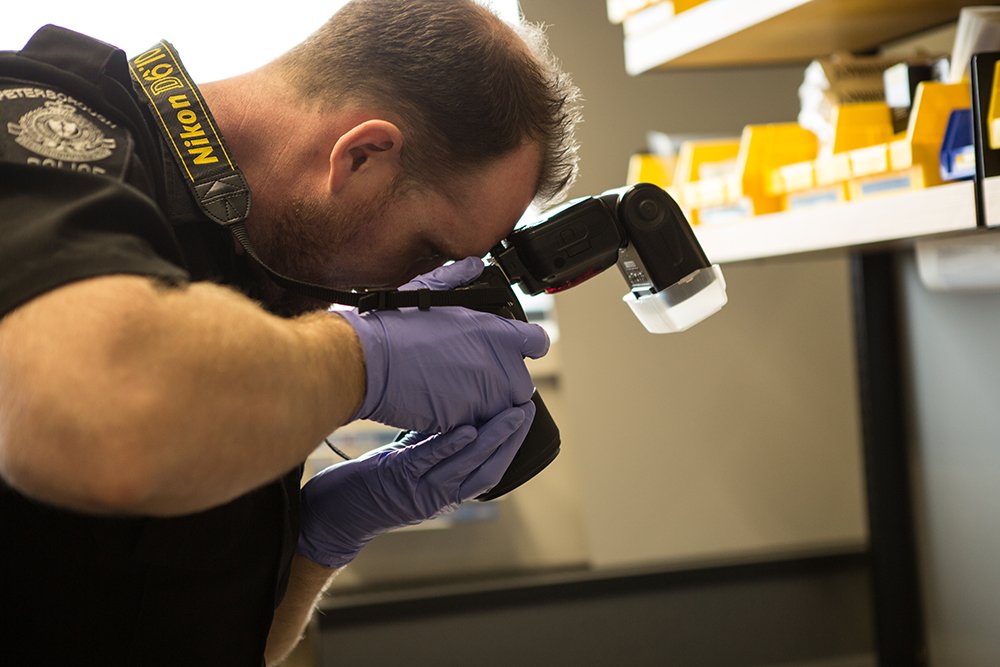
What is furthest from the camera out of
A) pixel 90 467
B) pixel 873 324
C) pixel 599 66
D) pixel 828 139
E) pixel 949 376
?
pixel 599 66

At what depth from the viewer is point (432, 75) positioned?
98 cm

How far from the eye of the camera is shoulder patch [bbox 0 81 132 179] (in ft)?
2.30

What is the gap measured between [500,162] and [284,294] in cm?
27

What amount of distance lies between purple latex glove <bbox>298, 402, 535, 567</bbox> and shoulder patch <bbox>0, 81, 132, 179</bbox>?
396mm

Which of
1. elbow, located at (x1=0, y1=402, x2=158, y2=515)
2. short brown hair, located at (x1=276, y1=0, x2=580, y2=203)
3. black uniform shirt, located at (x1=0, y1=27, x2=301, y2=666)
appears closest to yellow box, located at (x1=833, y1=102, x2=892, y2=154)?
short brown hair, located at (x1=276, y1=0, x2=580, y2=203)

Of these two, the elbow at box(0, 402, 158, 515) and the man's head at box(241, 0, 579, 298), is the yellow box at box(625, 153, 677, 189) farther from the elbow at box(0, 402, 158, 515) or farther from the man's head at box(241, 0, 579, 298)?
the elbow at box(0, 402, 158, 515)

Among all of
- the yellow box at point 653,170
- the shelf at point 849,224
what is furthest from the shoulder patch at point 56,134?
the yellow box at point 653,170

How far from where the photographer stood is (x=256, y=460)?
0.66m

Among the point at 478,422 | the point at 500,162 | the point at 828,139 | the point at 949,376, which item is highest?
the point at 500,162

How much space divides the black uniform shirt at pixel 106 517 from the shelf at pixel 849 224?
0.80 m

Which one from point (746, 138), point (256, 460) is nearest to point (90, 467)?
point (256, 460)

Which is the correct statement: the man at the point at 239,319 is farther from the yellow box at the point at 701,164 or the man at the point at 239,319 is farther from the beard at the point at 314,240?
the yellow box at the point at 701,164

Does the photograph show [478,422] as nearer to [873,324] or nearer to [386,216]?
[386,216]

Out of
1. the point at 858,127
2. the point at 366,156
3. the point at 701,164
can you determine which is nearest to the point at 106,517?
the point at 366,156
